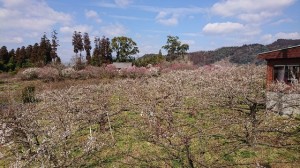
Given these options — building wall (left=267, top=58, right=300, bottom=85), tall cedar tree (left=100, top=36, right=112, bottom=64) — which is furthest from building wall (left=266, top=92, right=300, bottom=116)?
tall cedar tree (left=100, top=36, right=112, bottom=64)

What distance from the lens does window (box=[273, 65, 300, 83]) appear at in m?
14.8

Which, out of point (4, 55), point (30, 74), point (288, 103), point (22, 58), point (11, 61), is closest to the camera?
point (288, 103)

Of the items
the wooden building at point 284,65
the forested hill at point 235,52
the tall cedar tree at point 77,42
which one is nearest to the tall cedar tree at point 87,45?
the tall cedar tree at point 77,42

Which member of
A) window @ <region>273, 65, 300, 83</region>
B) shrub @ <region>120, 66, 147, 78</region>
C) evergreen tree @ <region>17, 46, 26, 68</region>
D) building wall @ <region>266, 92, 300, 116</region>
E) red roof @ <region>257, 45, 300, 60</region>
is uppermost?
evergreen tree @ <region>17, 46, 26, 68</region>

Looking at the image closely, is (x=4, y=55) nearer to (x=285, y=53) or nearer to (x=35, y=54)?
(x=35, y=54)

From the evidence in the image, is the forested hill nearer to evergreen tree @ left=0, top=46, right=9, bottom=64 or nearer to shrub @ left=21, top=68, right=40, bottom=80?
evergreen tree @ left=0, top=46, right=9, bottom=64

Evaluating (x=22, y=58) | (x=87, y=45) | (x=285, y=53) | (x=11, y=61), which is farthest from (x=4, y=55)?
(x=285, y=53)

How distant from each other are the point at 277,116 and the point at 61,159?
1131 cm

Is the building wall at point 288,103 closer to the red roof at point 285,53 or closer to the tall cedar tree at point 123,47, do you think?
the red roof at point 285,53

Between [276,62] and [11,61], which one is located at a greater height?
[11,61]

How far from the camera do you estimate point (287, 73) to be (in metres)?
15.4

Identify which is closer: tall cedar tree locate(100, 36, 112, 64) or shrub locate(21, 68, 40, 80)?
shrub locate(21, 68, 40, 80)

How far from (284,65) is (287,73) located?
1.54ft

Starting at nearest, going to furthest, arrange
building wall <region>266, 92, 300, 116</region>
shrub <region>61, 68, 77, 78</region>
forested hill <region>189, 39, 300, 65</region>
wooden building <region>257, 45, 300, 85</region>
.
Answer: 1. building wall <region>266, 92, 300, 116</region>
2. wooden building <region>257, 45, 300, 85</region>
3. shrub <region>61, 68, 77, 78</region>
4. forested hill <region>189, 39, 300, 65</region>
